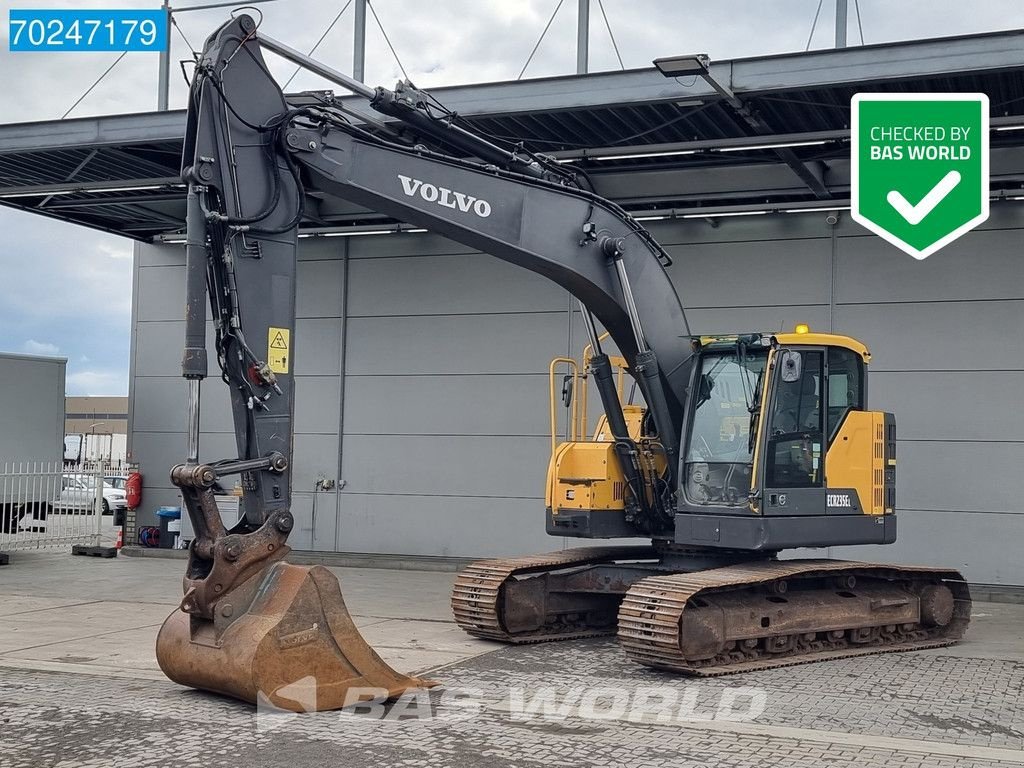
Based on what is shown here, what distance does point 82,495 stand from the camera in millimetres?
25094

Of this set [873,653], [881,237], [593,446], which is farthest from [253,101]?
[881,237]

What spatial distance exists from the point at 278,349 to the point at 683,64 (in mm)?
5558

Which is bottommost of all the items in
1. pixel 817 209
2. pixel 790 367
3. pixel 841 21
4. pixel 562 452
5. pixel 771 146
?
pixel 562 452

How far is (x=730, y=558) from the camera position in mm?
11258

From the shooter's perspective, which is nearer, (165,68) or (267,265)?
(267,265)

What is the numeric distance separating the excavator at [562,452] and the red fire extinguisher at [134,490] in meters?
10.7

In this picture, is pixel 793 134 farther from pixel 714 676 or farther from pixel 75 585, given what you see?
pixel 75 585

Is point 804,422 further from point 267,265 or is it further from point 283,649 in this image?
point 283,649

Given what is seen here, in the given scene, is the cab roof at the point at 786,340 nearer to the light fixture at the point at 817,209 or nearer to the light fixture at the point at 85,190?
the light fixture at the point at 817,209

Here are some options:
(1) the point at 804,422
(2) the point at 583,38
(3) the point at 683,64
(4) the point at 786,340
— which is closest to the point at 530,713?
(1) the point at 804,422

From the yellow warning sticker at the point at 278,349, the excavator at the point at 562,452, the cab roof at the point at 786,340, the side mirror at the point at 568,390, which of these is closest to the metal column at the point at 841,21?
the excavator at the point at 562,452

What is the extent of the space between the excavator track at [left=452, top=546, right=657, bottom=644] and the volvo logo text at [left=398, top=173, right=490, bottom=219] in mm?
3375

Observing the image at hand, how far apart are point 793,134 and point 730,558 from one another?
5619 millimetres

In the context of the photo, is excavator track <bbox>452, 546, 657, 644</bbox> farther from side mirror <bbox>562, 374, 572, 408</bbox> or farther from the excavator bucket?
the excavator bucket
